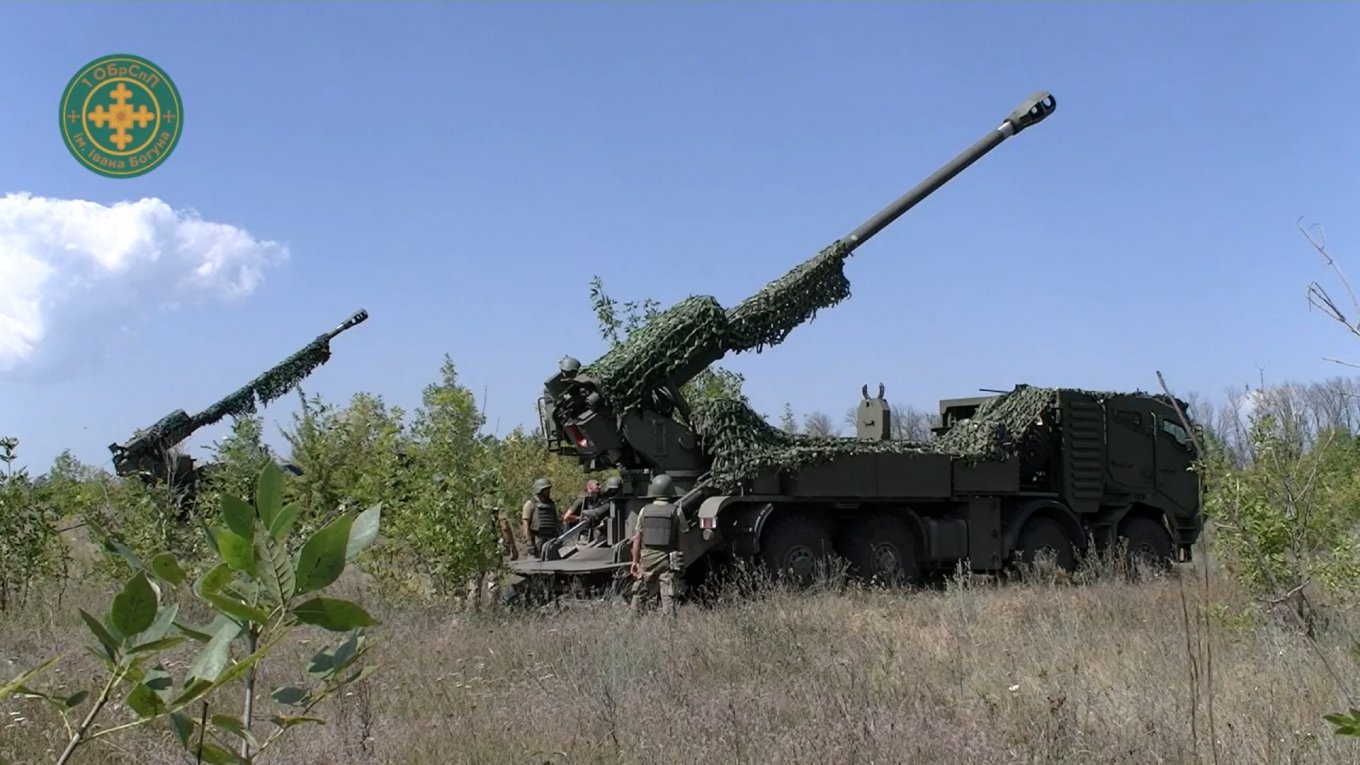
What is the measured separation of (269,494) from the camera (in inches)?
56.4

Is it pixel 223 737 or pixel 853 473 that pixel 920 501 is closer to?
pixel 853 473

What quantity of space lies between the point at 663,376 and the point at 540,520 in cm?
259

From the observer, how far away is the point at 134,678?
147 centimetres

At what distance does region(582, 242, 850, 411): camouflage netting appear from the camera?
11.9 meters

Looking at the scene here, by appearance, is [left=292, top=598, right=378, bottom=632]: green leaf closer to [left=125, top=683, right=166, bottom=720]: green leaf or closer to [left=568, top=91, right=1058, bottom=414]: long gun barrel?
[left=125, top=683, right=166, bottom=720]: green leaf

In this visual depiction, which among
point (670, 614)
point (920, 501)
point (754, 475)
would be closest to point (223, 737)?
point (670, 614)

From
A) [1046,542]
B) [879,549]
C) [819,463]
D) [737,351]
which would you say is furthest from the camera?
[1046,542]

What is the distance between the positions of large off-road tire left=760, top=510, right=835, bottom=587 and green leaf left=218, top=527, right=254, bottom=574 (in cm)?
1048

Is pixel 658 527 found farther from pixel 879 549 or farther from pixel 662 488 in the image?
pixel 879 549

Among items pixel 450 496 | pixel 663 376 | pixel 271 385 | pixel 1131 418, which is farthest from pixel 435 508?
pixel 271 385

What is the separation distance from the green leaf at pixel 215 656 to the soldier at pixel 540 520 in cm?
1189

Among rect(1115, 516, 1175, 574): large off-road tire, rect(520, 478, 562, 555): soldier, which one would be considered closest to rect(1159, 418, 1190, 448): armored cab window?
rect(1115, 516, 1175, 574): large off-road tire

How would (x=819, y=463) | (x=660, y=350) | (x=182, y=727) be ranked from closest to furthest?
(x=182, y=727) < (x=660, y=350) < (x=819, y=463)

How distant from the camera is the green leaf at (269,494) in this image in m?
1.42
